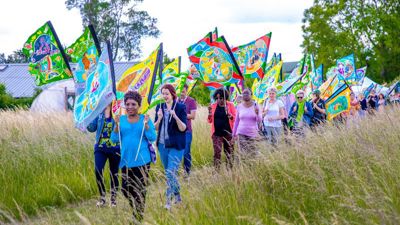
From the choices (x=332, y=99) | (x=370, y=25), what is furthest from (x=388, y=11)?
(x=332, y=99)

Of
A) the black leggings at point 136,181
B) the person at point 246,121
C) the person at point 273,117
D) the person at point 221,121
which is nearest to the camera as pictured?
the black leggings at point 136,181

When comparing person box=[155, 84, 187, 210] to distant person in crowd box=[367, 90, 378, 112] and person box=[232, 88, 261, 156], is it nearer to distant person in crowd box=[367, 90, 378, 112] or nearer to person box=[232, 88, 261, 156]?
person box=[232, 88, 261, 156]

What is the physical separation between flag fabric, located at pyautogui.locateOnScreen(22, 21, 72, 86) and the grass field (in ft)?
4.69

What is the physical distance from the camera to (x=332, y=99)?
1308 centimetres

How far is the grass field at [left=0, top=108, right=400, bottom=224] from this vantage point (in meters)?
4.48

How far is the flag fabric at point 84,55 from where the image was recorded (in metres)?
7.00

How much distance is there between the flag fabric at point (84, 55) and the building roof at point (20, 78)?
107 feet

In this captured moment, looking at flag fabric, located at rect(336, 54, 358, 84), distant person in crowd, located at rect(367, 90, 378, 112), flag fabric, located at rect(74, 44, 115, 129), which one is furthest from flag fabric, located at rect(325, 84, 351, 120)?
flag fabric, located at rect(74, 44, 115, 129)

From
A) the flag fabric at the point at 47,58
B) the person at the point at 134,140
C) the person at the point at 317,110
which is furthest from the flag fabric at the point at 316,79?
the person at the point at 134,140

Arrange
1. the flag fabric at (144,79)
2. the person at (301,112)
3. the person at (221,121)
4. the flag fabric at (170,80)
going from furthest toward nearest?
the person at (301,112)
the person at (221,121)
the flag fabric at (170,80)
the flag fabric at (144,79)

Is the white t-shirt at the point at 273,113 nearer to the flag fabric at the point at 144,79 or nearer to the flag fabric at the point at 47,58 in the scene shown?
the flag fabric at the point at 47,58

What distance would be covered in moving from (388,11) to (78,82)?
36824 millimetres

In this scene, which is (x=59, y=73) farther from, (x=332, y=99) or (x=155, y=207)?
(x=332, y=99)

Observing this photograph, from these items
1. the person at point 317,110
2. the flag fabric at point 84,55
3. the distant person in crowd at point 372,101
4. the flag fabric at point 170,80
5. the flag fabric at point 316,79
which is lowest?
the distant person in crowd at point 372,101
